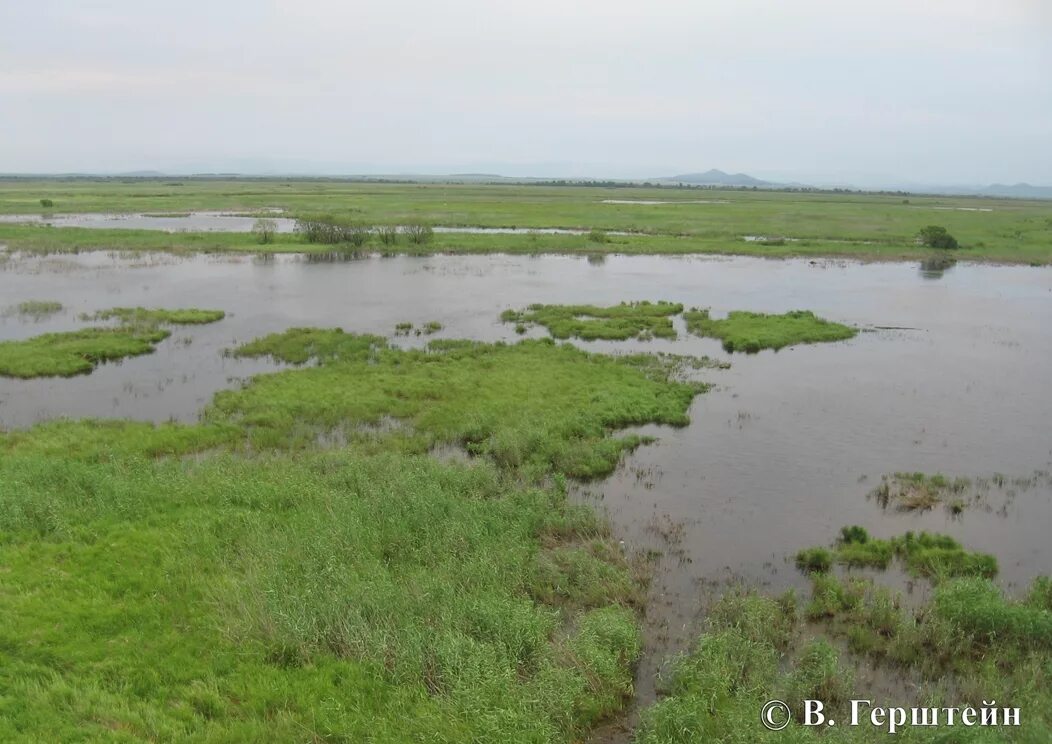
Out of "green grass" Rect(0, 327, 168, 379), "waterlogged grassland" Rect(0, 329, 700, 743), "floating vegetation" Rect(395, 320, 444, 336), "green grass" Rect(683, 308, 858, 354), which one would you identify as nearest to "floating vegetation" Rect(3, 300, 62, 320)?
"green grass" Rect(0, 327, 168, 379)

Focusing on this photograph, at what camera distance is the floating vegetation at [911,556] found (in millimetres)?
15344

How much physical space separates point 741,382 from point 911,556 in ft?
46.0

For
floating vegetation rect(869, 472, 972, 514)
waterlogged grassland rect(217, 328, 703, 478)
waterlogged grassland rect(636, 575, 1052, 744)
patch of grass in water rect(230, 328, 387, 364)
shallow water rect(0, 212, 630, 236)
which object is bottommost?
waterlogged grassland rect(636, 575, 1052, 744)

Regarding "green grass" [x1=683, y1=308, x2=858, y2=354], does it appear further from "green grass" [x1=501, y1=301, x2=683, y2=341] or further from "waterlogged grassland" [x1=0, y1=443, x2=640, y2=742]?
"waterlogged grassland" [x1=0, y1=443, x2=640, y2=742]

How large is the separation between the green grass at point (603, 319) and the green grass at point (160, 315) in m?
A: 17.1

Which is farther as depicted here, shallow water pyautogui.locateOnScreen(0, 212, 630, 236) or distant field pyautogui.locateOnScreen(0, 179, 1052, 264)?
shallow water pyautogui.locateOnScreen(0, 212, 630, 236)

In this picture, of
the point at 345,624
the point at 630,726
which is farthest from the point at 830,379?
the point at 345,624

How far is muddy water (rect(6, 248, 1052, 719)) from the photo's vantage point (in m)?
17.3

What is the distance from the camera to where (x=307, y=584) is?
42.7ft

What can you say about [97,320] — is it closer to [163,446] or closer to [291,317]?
[291,317]

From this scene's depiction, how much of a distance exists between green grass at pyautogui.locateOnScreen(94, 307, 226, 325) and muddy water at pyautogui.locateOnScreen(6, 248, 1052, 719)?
1.21 metres

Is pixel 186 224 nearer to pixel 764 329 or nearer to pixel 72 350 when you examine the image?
pixel 72 350

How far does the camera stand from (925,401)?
27.2 m

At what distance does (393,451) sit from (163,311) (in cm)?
2548
